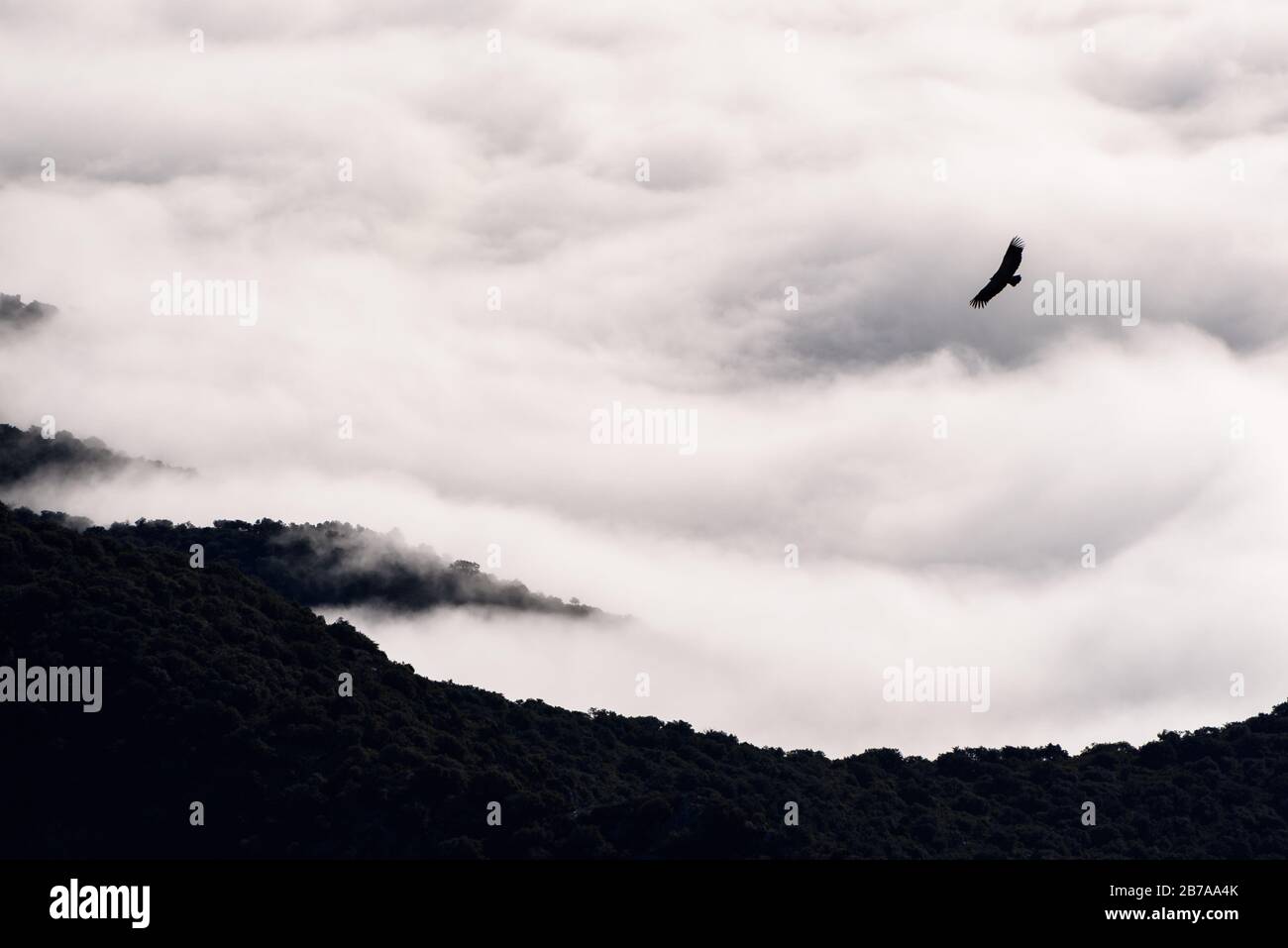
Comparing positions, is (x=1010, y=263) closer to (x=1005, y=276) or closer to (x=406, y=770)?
(x=1005, y=276)

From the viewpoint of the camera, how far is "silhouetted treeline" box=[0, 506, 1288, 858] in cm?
9588

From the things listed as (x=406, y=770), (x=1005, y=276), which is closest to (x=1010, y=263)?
(x=1005, y=276)

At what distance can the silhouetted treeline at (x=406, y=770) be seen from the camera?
315 ft

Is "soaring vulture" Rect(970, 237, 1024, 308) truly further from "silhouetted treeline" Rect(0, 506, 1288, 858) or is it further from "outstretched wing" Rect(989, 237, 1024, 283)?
"silhouetted treeline" Rect(0, 506, 1288, 858)

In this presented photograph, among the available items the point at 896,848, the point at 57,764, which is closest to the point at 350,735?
the point at 57,764

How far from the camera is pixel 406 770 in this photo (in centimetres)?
9906

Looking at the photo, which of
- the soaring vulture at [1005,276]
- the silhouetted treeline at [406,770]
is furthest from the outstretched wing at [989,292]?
the silhouetted treeline at [406,770]

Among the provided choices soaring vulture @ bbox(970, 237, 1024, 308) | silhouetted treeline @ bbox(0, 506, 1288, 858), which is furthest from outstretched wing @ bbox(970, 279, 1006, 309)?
silhouetted treeline @ bbox(0, 506, 1288, 858)

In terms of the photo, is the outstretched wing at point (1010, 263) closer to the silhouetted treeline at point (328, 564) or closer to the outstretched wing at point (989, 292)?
the outstretched wing at point (989, 292)

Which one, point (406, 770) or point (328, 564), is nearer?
point (406, 770)

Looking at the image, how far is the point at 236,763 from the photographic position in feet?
326

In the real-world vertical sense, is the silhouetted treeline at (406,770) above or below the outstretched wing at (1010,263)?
below

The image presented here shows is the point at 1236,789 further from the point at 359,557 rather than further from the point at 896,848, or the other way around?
the point at 359,557

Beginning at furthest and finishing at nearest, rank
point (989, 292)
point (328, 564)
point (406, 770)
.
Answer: point (328, 564), point (406, 770), point (989, 292)
